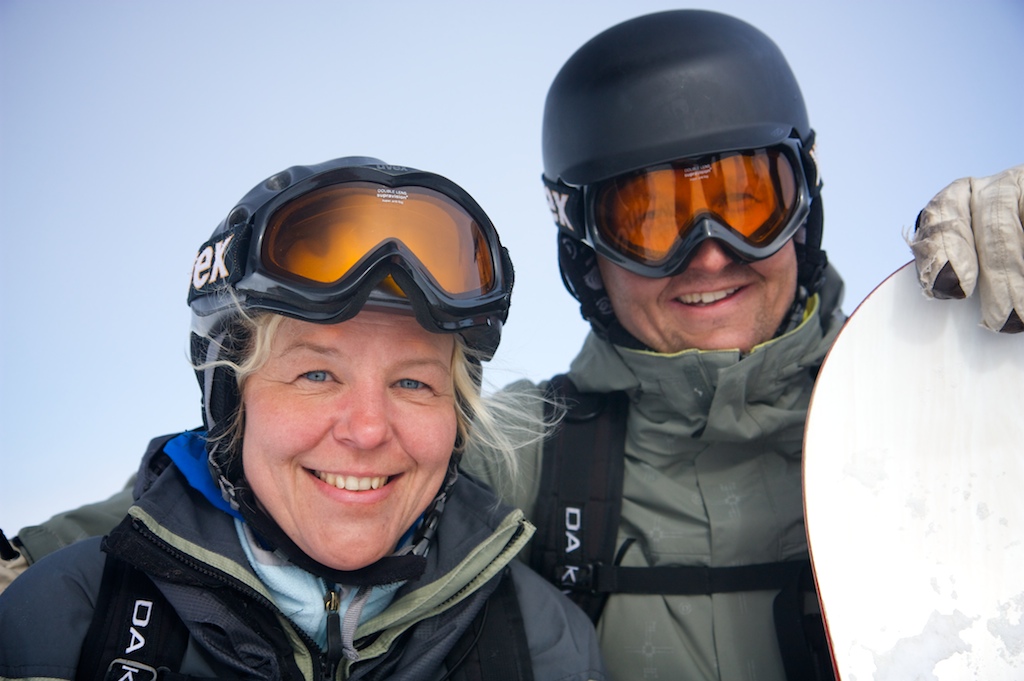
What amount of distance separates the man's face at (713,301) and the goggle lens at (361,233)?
984mm

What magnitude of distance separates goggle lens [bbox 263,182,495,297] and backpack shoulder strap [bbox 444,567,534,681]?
851mm

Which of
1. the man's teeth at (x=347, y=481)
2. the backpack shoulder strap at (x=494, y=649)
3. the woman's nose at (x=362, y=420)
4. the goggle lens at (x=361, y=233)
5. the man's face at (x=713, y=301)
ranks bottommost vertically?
the backpack shoulder strap at (x=494, y=649)

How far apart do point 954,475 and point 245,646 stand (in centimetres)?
191

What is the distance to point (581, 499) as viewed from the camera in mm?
2881

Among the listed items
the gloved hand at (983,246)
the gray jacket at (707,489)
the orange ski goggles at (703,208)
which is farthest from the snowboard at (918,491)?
the orange ski goggles at (703,208)

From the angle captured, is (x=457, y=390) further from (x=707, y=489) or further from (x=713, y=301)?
(x=713, y=301)

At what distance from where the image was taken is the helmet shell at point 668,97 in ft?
9.86

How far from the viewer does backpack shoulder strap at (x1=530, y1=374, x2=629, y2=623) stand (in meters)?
2.80

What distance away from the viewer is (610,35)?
332 cm

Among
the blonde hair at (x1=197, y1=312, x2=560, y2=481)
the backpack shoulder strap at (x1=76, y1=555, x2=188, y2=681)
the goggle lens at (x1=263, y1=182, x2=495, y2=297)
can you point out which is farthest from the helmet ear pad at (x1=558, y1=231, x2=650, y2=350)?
the backpack shoulder strap at (x1=76, y1=555, x2=188, y2=681)

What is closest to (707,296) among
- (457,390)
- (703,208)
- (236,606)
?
(703,208)

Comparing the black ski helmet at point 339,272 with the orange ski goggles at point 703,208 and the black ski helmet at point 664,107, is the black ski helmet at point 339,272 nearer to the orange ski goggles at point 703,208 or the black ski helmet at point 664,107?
the orange ski goggles at point 703,208

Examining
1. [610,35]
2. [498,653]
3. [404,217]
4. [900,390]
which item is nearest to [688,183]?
[610,35]

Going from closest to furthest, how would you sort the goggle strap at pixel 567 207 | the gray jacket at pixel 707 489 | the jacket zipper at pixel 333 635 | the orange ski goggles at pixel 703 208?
1. the jacket zipper at pixel 333 635
2. the gray jacket at pixel 707 489
3. the orange ski goggles at pixel 703 208
4. the goggle strap at pixel 567 207
